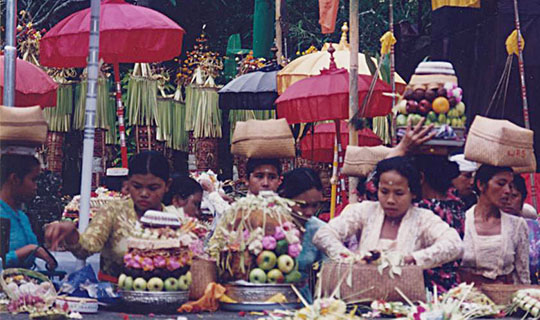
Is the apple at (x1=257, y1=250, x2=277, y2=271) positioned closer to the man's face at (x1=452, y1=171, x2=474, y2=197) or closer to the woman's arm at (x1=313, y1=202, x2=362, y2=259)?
the woman's arm at (x1=313, y1=202, x2=362, y2=259)

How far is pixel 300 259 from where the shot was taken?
6129 mm

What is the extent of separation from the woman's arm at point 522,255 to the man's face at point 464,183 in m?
1.14

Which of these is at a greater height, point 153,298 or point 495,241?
point 495,241

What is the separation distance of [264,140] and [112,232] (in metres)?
1.58

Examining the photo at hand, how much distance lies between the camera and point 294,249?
5.96m

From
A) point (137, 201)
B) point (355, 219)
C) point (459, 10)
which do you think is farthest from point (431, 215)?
point (459, 10)

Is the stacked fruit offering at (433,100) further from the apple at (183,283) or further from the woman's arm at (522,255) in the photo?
the apple at (183,283)

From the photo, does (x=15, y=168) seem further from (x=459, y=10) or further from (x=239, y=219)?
(x=459, y=10)

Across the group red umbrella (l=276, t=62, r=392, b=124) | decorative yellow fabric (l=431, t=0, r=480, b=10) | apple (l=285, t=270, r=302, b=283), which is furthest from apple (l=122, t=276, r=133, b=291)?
decorative yellow fabric (l=431, t=0, r=480, b=10)

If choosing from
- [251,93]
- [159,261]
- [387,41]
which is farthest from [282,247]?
[251,93]

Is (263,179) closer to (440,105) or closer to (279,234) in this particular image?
(279,234)

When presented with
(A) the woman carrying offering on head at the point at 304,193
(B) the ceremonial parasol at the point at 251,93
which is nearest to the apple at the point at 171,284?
(A) the woman carrying offering on head at the point at 304,193

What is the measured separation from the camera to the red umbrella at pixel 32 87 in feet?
33.8

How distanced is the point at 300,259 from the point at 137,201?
1.03 m
